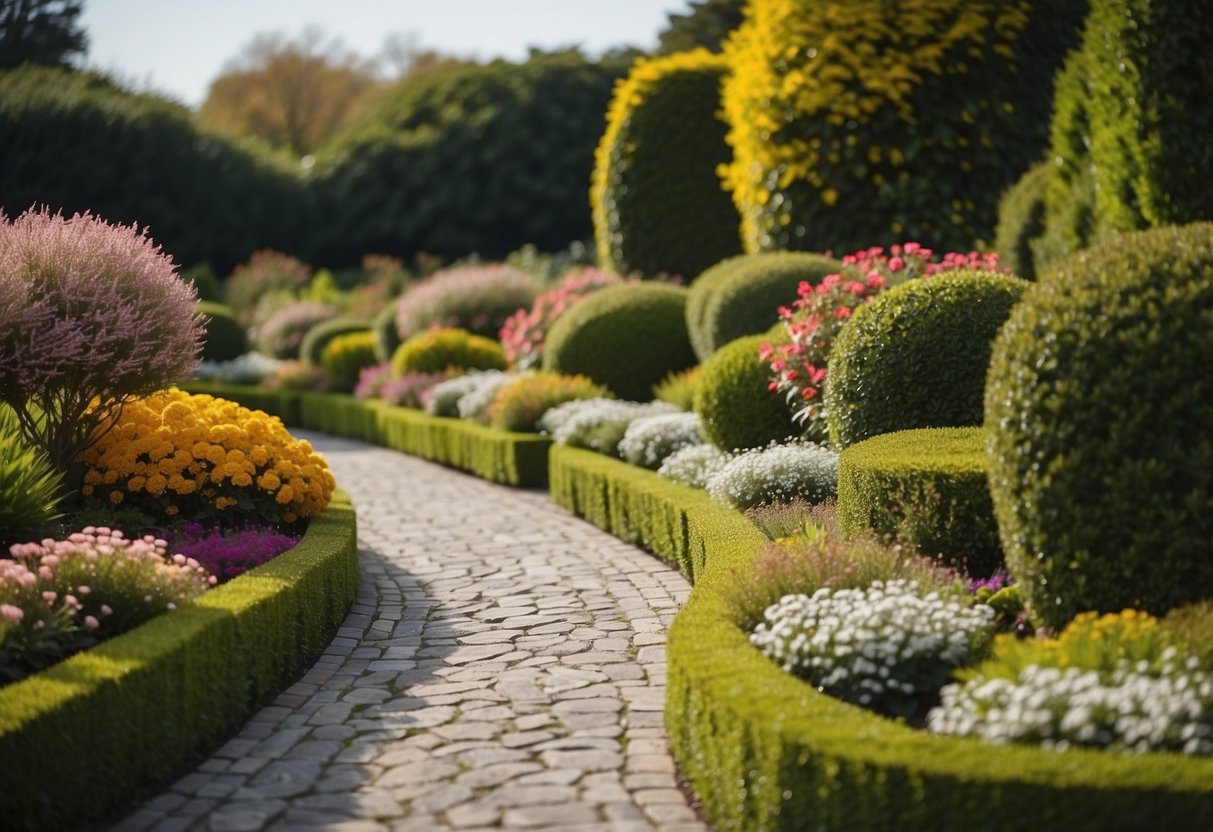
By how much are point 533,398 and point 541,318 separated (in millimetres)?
3291

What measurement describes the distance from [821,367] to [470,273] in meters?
11.5

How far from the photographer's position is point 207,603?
18.5ft

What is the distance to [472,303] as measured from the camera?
19188 mm

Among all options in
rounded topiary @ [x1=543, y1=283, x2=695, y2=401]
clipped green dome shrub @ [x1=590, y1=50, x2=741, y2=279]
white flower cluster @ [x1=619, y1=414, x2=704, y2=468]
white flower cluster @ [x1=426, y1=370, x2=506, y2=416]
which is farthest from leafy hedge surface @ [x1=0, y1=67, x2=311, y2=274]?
white flower cluster @ [x1=619, y1=414, x2=704, y2=468]

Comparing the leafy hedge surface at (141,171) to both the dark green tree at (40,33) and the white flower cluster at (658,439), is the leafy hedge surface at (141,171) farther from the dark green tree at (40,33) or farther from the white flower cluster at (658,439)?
the white flower cluster at (658,439)

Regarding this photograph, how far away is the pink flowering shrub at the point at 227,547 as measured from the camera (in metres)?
6.80

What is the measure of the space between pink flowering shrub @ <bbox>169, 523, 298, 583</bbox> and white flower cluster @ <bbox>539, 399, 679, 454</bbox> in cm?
441

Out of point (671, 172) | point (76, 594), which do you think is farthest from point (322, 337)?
point (76, 594)

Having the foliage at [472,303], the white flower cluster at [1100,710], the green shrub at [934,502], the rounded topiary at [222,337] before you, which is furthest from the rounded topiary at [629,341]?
the rounded topiary at [222,337]

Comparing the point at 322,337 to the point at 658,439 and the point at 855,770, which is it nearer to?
the point at 658,439

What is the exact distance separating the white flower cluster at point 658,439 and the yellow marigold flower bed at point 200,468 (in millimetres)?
3169

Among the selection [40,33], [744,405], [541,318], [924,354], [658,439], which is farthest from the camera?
[40,33]

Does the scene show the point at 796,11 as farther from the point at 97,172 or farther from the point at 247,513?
the point at 97,172

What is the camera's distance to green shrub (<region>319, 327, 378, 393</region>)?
2112cm
